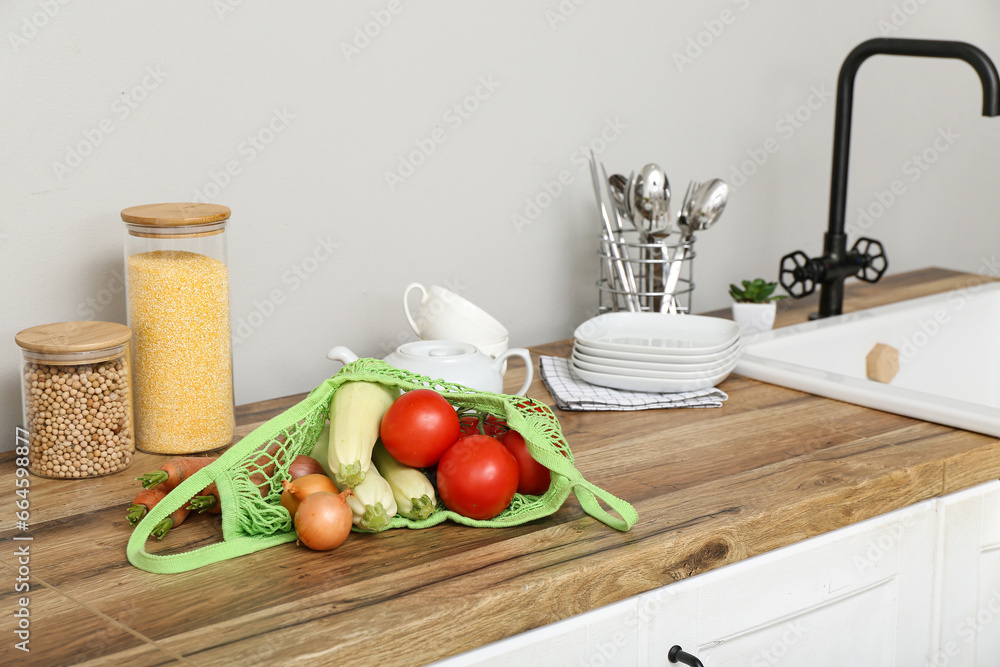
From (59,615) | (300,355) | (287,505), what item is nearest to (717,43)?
(300,355)

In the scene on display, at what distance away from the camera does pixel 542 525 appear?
0.74 metres

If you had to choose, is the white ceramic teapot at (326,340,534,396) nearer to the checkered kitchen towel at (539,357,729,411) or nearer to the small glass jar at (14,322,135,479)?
the checkered kitchen towel at (539,357,729,411)

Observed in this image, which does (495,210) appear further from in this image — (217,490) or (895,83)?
(895,83)

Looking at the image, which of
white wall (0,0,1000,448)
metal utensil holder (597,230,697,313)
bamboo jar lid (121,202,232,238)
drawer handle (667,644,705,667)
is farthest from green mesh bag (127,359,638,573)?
metal utensil holder (597,230,697,313)

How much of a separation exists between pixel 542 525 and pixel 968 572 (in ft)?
1.60

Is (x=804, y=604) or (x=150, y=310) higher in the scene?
(x=150, y=310)

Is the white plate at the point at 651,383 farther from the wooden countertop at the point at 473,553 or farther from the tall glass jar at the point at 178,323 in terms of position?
the tall glass jar at the point at 178,323

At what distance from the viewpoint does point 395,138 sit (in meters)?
1.18

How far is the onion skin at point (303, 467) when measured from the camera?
2.47ft

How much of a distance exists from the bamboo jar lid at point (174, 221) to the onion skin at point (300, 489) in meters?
0.29

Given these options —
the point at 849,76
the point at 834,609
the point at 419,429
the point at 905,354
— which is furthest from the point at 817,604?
the point at 849,76

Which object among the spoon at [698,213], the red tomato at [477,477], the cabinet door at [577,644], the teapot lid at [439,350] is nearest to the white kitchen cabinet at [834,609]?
the cabinet door at [577,644]

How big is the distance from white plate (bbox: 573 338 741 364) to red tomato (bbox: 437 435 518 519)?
1.26 ft

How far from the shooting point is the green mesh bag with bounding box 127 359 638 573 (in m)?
0.68
